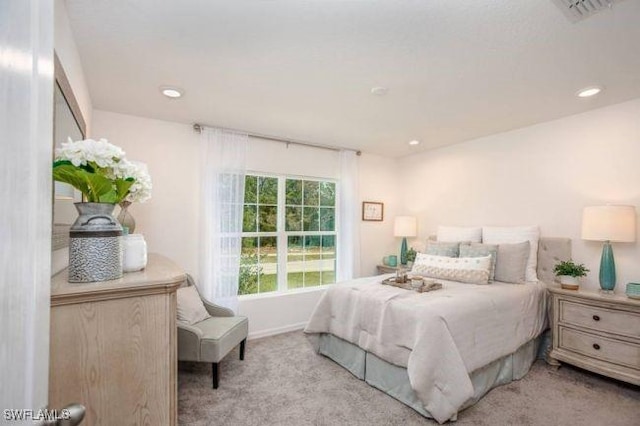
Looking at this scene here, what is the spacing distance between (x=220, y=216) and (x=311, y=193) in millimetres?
1314

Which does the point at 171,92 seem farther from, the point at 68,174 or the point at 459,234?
the point at 459,234

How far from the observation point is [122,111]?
9.61 feet

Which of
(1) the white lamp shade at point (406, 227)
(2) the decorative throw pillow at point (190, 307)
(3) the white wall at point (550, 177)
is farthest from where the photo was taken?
(1) the white lamp shade at point (406, 227)

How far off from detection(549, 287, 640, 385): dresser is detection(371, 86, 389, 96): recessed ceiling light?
7.56 ft

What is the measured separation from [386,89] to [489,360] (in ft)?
7.17

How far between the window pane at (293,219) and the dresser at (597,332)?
108 inches

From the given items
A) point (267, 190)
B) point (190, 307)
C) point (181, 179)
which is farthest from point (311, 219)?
point (190, 307)

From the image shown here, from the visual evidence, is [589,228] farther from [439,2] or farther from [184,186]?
[184,186]

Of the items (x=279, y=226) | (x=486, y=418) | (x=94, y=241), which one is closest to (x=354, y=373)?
(x=486, y=418)

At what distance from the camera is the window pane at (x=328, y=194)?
14.0ft

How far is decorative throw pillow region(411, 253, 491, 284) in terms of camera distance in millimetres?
2920

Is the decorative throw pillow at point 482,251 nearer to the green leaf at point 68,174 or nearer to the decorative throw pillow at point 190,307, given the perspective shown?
the decorative throw pillow at point 190,307

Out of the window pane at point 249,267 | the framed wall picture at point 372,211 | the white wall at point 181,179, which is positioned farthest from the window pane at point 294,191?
the framed wall picture at point 372,211

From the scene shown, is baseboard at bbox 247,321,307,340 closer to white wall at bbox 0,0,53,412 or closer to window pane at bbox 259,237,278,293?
window pane at bbox 259,237,278,293
